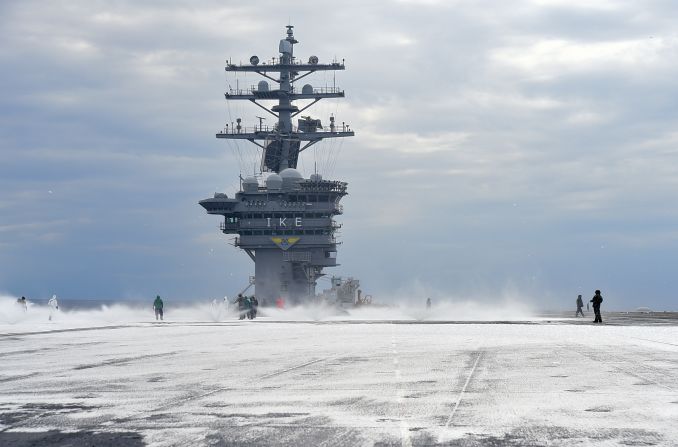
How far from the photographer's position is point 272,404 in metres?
13.4

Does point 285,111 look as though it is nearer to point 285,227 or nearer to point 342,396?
point 285,227

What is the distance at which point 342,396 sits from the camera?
14.4m

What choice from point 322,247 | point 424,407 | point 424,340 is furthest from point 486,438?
point 322,247

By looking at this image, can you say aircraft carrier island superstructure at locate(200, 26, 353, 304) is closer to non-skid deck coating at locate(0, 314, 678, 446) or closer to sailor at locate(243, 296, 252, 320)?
sailor at locate(243, 296, 252, 320)

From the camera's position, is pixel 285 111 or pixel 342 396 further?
pixel 285 111

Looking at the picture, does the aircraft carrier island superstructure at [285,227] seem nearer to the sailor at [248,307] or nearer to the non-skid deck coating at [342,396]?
the sailor at [248,307]

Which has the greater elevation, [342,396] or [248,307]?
[248,307]

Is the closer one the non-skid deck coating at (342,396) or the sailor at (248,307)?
the non-skid deck coating at (342,396)

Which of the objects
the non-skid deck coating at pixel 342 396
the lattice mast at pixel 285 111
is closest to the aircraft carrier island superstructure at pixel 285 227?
the lattice mast at pixel 285 111

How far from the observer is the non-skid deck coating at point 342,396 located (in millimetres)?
10594

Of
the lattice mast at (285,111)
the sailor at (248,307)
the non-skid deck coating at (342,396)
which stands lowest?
the non-skid deck coating at (342,396)

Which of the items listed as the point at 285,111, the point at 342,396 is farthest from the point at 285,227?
the point at 342,396

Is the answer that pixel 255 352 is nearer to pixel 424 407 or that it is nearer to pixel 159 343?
pixel 159 343

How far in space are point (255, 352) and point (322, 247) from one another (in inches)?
2101
